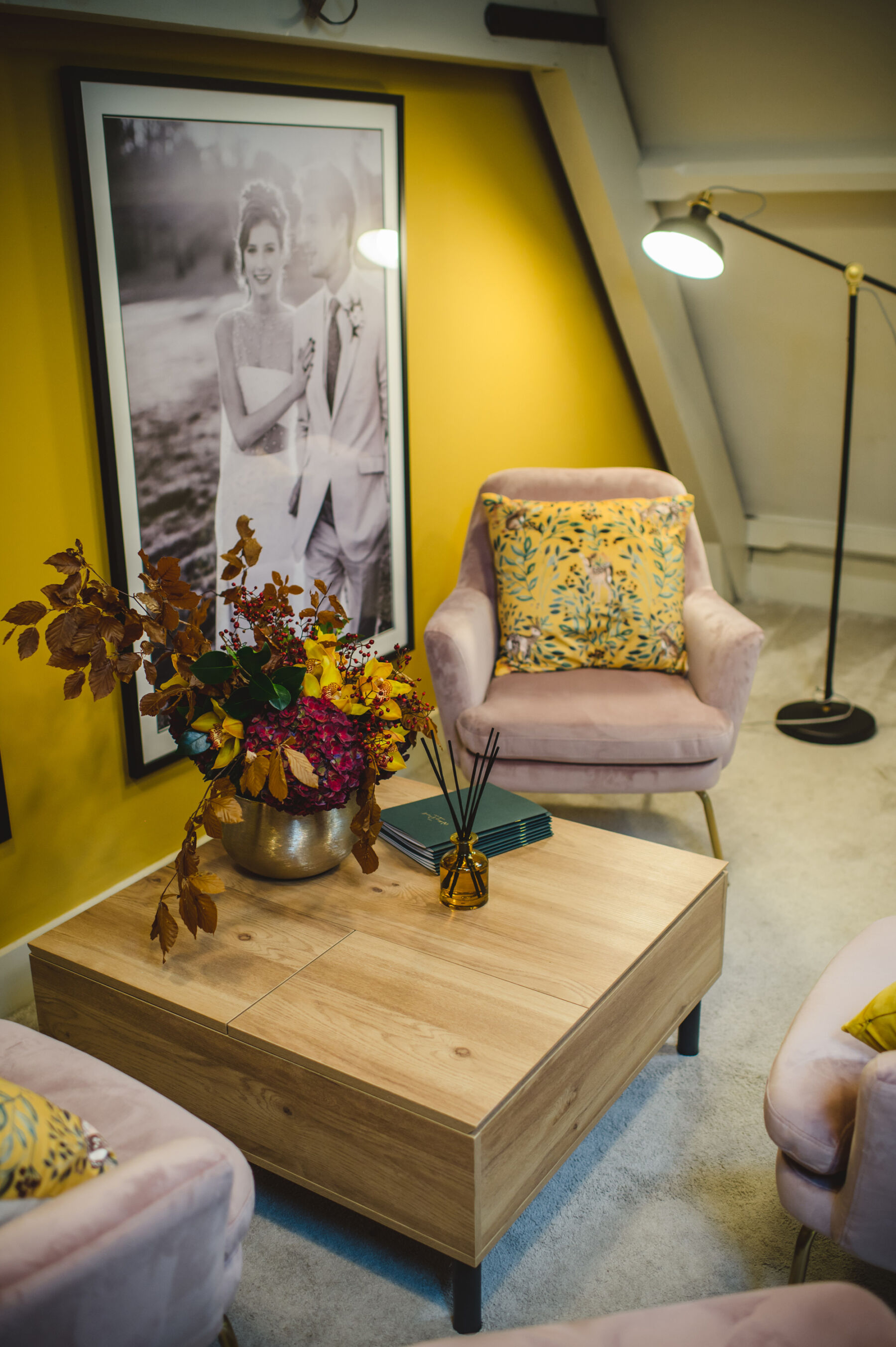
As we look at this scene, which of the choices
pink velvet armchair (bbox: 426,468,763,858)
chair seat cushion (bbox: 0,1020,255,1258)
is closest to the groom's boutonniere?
pink velvet armchair (bbox: 426,468,763,858)

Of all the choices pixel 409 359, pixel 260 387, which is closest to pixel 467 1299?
pixel 260 387

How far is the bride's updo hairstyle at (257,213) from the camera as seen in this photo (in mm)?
2332

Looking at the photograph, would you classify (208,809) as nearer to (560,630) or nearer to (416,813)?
(416,813)

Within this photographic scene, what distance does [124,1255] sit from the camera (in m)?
0.94

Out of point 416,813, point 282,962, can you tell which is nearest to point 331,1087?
point 282,962

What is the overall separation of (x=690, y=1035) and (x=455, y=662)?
3.02ft

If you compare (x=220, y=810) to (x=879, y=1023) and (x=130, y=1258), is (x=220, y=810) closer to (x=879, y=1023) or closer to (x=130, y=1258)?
(x=130, y=1258)

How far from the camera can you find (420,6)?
2.52m

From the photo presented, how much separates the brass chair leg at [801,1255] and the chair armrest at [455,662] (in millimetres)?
1245

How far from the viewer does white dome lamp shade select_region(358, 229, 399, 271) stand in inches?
105

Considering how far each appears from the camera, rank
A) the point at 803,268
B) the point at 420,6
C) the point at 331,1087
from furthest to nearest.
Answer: the point at 803,268 < the point at 420,6 < the point at 331,1087

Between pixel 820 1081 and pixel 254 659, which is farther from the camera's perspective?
pixel 254 659

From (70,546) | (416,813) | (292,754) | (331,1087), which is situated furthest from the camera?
(70,546)

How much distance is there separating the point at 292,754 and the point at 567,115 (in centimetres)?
233
